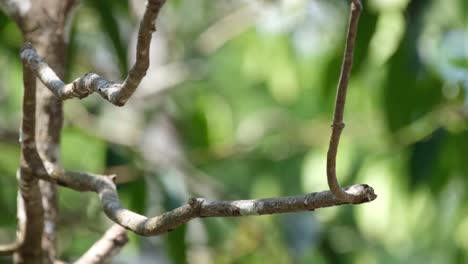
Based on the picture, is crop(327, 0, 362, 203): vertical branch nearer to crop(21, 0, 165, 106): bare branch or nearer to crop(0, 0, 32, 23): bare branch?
crop(21, 0, 165, 106): bare branch

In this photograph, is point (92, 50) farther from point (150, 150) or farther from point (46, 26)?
point (46, 26)

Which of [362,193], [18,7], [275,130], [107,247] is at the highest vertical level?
[275,130]

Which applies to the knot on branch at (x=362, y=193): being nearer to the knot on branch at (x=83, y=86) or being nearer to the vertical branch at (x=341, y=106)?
the vertical branch at (x=341, y=106)

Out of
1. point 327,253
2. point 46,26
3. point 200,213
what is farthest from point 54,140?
point 327,253

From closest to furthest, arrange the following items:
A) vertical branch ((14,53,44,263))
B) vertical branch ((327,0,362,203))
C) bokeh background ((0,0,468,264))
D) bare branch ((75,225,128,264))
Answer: vertical branch ((327,0,362,203)) < vertical branch ((14,53,44,263)) < bare branch ((75,225,128,264)) < bokeh background ((0,0,468,264))

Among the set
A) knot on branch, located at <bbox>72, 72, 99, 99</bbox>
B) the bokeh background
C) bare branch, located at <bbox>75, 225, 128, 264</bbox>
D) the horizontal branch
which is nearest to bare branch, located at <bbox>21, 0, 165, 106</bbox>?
knot on branch, located at <bbox>72, 72, 99, 99</bbox>

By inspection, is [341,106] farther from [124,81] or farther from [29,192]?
[29,192]

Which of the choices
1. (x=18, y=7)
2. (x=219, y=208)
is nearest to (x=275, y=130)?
(x=18, y=7)
